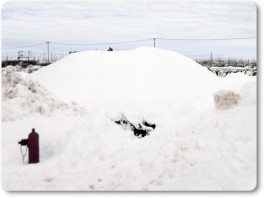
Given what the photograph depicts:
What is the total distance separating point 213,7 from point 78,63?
1600mm

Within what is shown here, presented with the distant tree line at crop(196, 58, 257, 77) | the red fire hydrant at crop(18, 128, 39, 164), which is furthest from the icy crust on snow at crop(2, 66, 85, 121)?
the distant tree line at crop(196, 58, 257, 77)

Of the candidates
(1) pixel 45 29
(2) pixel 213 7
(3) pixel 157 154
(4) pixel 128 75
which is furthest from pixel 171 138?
(1) pixel 45 29

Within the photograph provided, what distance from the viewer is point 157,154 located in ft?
13.4

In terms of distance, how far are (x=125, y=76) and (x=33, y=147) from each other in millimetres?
1448

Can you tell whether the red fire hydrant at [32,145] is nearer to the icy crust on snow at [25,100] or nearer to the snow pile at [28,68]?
the icy crust on snow at [25,100]

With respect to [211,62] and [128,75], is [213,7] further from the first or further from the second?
[128,75]

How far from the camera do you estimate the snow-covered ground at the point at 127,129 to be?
3938 millimetres

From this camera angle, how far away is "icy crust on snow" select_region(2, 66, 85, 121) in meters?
4.40

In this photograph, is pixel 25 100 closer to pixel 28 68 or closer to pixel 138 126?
pixel 28 68

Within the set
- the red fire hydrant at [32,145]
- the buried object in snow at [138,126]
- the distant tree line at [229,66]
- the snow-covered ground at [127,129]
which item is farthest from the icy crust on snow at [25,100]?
the distant tree line at [229,66]

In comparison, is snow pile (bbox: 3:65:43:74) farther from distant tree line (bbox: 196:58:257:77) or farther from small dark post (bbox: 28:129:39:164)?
distant tree line (bbox: 196:58:257:77)

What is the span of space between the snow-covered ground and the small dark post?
0.24ft

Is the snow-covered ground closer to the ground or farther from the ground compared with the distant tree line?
closer to the ground

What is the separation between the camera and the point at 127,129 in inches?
184
